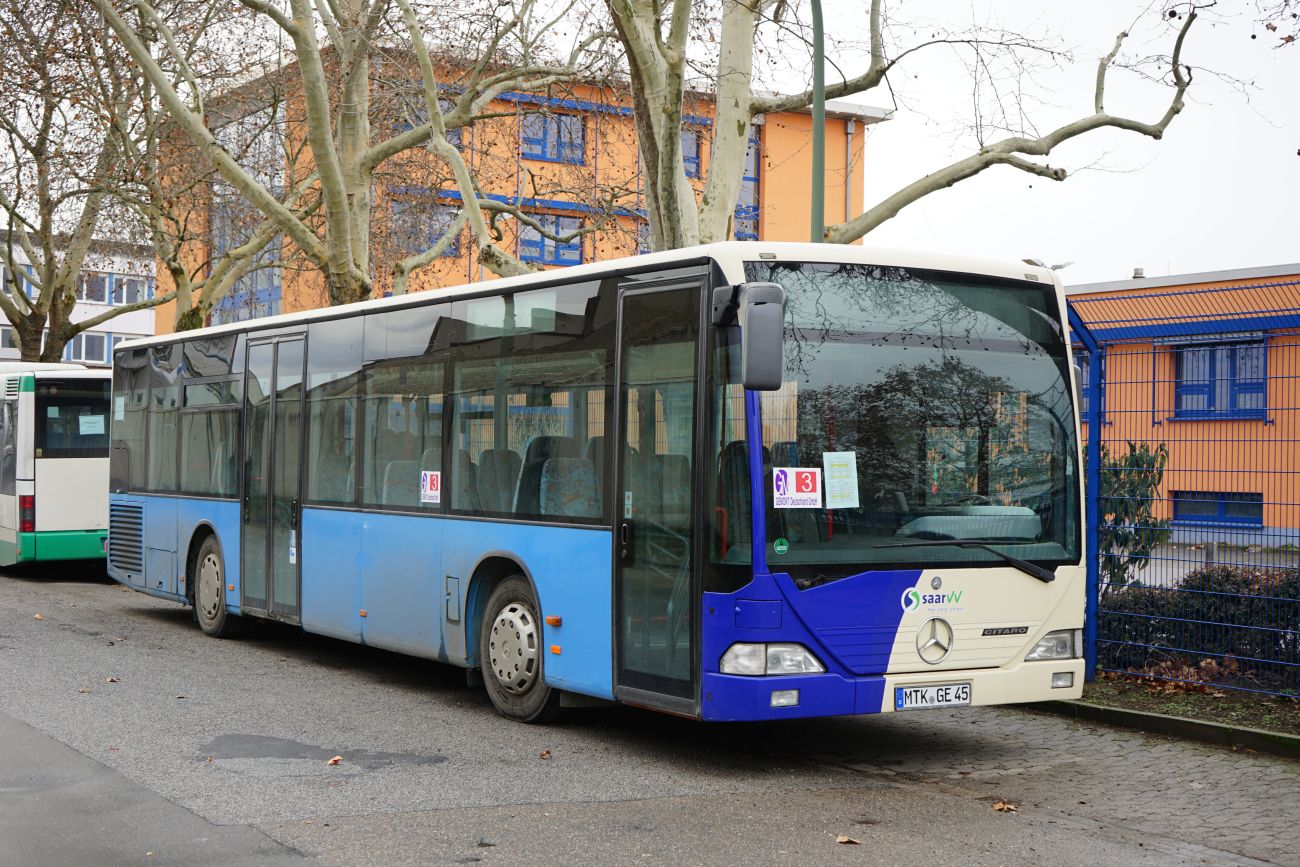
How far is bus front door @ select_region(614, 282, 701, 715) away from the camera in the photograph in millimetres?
8438

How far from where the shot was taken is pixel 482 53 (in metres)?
23.9

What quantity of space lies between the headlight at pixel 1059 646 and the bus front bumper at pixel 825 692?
0.20m

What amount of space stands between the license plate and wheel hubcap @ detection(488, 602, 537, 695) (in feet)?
8.35

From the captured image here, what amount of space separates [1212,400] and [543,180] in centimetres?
1791

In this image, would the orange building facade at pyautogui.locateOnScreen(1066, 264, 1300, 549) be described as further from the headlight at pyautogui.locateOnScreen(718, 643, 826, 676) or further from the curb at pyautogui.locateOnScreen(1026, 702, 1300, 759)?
the headlight at pyautogui.locateOnScreen(718, 643, 826, 676)

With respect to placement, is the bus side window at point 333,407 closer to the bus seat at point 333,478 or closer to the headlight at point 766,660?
the bus seat at point 333,478

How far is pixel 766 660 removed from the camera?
26.6 feet

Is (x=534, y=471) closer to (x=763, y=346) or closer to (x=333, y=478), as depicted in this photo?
(x=763, y=346)

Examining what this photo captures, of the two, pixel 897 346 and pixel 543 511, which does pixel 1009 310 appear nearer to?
pixel 897 346

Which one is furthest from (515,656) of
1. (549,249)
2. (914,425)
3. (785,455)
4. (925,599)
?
(549,249)

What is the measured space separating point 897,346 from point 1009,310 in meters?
0.88

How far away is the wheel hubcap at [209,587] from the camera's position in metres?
14.8

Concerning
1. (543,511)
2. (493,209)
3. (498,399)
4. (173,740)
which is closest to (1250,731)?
(543,511)

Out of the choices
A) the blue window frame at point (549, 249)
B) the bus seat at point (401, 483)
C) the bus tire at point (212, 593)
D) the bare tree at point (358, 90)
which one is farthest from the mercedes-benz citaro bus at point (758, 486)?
the blue window frame at point (549, 249)
